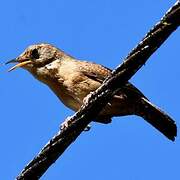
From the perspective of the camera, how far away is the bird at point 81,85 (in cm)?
755

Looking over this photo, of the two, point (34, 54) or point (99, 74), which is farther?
point (34, 54)

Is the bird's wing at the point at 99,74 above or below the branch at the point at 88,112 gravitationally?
above

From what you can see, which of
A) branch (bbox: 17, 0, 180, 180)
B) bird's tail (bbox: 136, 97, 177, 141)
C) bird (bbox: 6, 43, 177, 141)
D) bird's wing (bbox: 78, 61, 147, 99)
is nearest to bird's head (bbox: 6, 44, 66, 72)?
bird (bbox: 6, 43, 177, 141)

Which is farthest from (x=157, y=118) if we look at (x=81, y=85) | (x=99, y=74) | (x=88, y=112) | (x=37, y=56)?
(x=88, y=112)

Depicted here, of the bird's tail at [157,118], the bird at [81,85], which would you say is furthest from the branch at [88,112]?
the bird at [81,85]

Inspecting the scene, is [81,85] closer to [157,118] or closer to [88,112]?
[157,118]

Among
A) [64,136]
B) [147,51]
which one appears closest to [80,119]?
[64,136]

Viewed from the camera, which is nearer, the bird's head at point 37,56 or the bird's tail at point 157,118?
the bird's tail at point 157,118

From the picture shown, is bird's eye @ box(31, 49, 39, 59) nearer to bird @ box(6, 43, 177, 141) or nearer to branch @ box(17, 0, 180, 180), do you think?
bird @ box(6, 43, 177, 141)

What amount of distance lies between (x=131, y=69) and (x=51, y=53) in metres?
4.56

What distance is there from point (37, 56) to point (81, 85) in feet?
3.57

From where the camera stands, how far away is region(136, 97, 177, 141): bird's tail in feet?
22.7

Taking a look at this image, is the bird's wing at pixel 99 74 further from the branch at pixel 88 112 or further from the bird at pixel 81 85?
A: the branch at pixel 88 112

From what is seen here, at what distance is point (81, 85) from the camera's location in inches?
309
